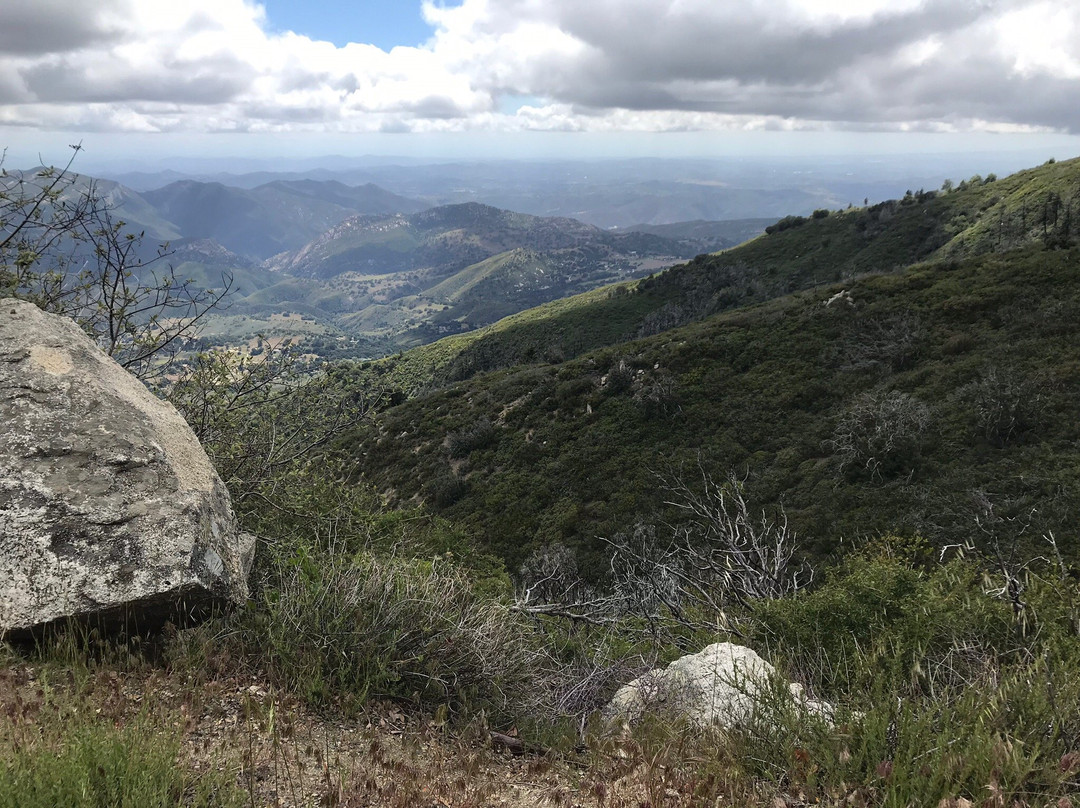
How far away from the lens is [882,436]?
19391mm

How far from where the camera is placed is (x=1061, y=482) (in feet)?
48.6

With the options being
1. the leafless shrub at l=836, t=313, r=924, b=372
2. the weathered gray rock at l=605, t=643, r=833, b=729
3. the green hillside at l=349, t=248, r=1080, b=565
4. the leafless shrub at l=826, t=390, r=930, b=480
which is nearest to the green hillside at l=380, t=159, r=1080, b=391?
the green hillside at l=349, t=248, r=1080, b=565

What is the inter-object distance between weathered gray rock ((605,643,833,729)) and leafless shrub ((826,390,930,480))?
17.4 m

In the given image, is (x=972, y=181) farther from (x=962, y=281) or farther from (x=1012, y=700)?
(x=1012, y=700)

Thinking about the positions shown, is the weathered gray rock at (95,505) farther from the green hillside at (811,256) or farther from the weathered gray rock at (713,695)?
the green hillside at (811,256)

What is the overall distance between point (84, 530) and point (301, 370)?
469 cm

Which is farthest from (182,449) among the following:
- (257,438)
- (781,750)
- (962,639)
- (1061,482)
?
Answer: (1061,482)

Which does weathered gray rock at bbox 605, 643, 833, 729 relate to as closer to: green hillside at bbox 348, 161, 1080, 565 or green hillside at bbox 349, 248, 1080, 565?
green hillside at bbox 348, 161, 1080, 565

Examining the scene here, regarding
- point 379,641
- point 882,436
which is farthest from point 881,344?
point 379,641

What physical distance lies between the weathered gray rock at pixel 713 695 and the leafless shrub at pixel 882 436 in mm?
17418

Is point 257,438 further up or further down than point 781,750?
further up

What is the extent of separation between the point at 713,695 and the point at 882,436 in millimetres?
18977

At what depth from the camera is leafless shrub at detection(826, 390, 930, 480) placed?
1894cm

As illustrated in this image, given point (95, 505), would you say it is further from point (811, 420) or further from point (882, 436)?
point (811, 420)
